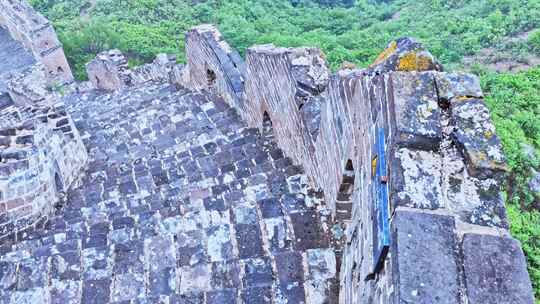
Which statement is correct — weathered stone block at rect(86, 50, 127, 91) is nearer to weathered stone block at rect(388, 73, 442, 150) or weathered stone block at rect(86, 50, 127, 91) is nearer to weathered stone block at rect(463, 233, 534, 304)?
weathered stone block at rect(388, 73, 442, 150)

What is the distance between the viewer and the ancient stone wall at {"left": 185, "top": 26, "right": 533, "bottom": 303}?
2.26 meters

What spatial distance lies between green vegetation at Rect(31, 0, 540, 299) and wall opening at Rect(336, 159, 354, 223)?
1859 millimetres

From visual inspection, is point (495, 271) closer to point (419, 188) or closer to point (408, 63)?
point (419, 188)

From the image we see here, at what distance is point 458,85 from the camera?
293 centimetres

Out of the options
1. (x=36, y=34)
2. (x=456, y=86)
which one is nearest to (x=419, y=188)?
(x=456, y=86)

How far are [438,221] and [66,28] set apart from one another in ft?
70.9

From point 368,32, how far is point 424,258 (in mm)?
16659

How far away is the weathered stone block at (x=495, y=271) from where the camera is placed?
219cm

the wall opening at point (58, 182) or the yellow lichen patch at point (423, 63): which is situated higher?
the yellow lichen patch at point (423, 63)

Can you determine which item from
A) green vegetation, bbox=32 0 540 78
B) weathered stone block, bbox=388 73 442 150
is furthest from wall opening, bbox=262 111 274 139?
green vegetation, bbox=32 0 540 78

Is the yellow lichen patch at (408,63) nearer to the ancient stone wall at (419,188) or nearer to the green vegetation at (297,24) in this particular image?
the ancient stone wall at (419,188)

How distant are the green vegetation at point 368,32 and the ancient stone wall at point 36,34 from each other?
5.21 feet

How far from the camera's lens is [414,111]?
279 centimetres

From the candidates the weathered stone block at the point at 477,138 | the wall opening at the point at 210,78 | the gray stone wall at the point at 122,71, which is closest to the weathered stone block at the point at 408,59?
the weathered stone block at the point at 477,138
